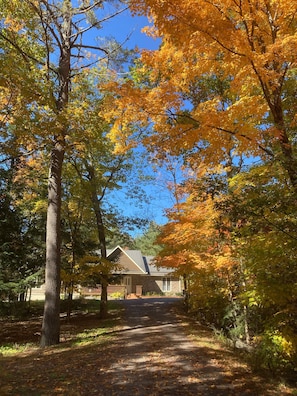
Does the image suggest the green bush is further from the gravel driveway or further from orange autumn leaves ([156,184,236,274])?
orange autumn leaves ([156,184,236,274])

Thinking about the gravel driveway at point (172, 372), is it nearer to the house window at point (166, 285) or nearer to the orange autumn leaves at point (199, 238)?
the orange autumn leaves at point (199, 238)

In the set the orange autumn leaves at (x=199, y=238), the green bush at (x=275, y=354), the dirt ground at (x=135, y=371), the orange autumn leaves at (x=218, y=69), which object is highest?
the orange autumn leaves at (x=218, y=69)

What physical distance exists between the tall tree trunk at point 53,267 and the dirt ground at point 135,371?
77 cm

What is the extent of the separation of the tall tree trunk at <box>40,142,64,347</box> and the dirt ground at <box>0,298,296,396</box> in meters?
0.77

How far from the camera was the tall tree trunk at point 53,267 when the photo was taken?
9680 millimetres

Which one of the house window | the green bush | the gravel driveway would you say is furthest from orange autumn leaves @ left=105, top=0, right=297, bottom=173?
the house window

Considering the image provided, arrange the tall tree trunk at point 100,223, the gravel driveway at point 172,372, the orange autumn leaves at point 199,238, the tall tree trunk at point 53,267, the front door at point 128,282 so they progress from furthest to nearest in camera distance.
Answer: the front door at point 128,282 < the tall tree trunk at point 100,223 < the tall tree trunk at point 53,267 < the orange autumn leaves at point 199,238 < the gravel driveway at point 172,372

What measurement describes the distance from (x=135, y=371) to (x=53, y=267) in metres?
4.95

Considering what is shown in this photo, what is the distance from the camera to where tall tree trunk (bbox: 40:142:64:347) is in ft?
31.8

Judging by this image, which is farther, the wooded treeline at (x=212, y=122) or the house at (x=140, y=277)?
the house at (x=140, y=277)

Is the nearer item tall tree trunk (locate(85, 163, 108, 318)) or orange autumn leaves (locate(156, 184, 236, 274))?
orange autumn leaves (locate(156, 184, 236, 274))

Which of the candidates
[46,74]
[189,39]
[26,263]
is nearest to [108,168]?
[26,263]

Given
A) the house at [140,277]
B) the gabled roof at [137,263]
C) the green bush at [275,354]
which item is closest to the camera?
the green bush at [275,354]

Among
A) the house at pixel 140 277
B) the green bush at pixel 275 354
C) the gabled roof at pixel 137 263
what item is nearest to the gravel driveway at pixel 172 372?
the green bush at pixel 275 354
